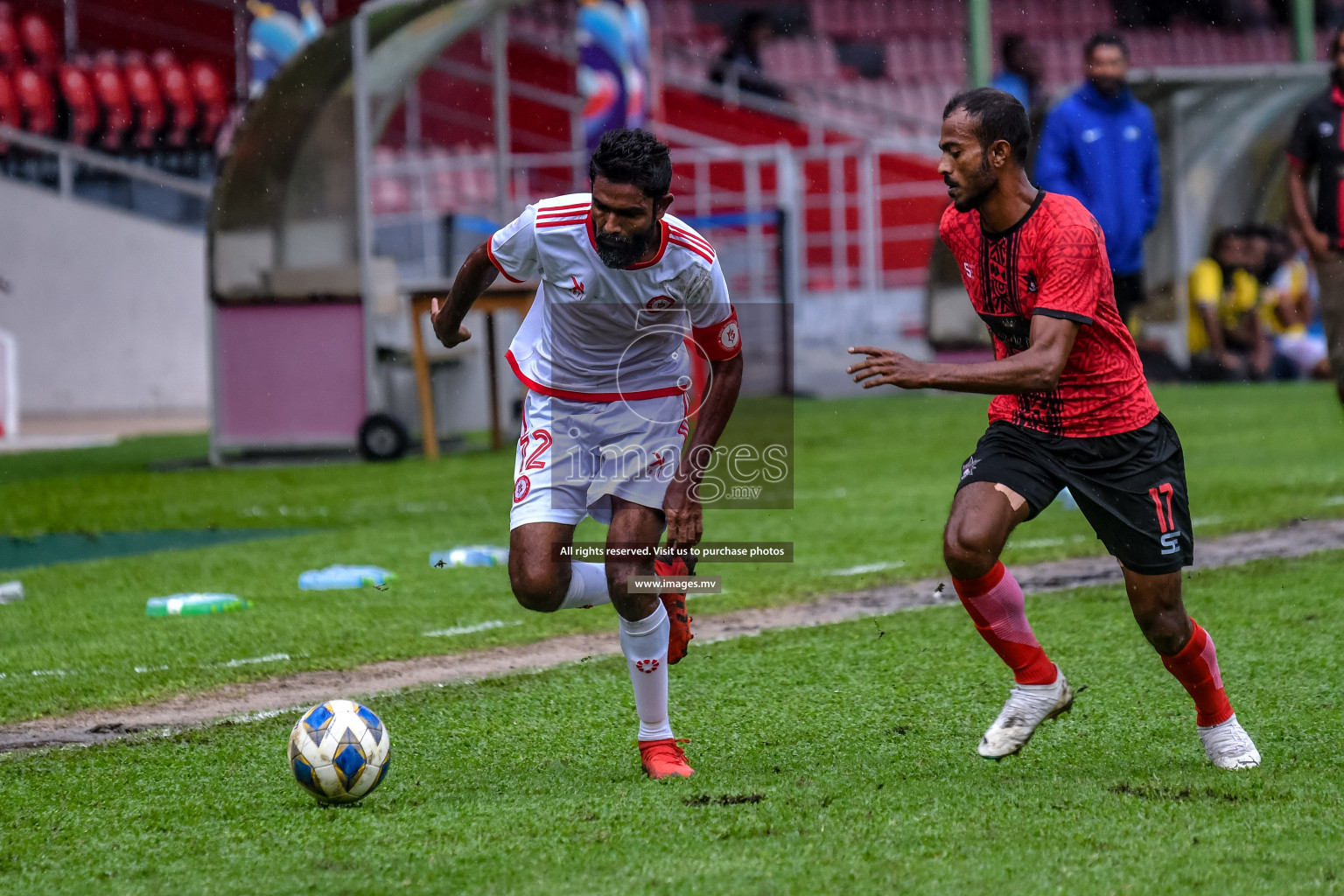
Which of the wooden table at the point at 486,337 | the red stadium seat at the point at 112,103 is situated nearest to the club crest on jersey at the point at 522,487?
the wooden table at the point at 486,337

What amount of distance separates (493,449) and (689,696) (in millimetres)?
8749

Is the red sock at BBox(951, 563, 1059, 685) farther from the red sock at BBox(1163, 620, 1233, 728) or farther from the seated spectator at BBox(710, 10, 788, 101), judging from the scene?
the seated spectator at BBox(710, 10, 788, 101)

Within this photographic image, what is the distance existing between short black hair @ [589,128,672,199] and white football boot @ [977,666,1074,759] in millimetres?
1574

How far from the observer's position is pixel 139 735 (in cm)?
470

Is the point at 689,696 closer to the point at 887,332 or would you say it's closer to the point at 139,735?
the point at 139,735

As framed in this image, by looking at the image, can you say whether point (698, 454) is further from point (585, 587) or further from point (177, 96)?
point (177, 96)

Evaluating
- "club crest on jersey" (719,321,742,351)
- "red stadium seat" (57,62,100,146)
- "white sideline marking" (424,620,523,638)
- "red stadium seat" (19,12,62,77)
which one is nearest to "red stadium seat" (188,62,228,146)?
"red stadium seat" (57,62,100,146)

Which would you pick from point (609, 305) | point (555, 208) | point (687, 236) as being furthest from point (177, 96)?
point (687, 236)

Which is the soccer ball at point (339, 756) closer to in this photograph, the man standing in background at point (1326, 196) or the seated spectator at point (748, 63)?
the man standing in background at point (1326, 196)

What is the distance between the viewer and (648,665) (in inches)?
169

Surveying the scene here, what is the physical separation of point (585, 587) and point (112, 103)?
67.3ft

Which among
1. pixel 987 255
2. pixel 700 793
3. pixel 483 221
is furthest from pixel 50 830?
pixel 483 221

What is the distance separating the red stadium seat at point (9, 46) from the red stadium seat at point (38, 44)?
95mm

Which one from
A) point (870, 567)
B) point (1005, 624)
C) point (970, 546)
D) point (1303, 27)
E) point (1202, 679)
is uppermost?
point (1303, 27)
